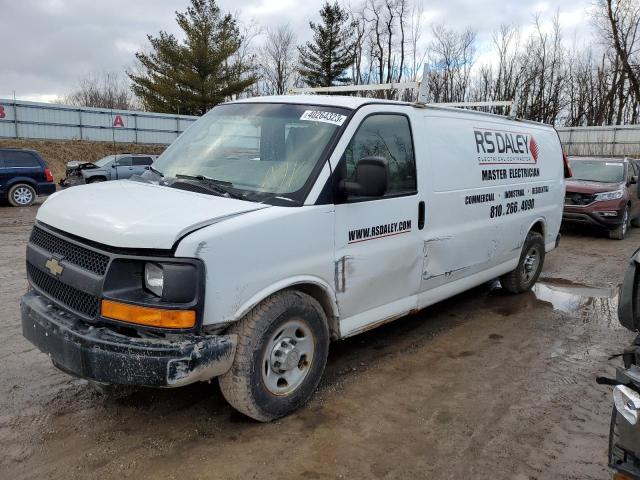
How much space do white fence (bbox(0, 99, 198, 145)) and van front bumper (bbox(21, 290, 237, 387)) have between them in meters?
25.4

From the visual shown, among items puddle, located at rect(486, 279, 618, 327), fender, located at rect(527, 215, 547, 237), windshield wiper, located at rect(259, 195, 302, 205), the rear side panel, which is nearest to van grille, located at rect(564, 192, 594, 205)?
puddle, located at rect(486, 279, 618, 327)

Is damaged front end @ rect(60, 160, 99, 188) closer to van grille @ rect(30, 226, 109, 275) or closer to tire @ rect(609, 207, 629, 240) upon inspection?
tire @ rect(609, 207, 629, 240)

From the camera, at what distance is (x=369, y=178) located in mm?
3469

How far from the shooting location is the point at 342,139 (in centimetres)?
368

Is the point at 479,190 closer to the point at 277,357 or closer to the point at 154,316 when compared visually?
the point at 277,357

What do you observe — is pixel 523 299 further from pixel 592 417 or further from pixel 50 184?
pixel 50 184

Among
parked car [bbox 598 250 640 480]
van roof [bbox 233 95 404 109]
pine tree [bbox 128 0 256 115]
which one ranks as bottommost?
parked car [bbox 598 250 640 480]

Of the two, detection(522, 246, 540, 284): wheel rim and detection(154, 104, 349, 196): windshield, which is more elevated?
detection(154, 104, 349, 196): windshield

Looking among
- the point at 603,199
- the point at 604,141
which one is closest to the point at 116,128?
the point at 603,199

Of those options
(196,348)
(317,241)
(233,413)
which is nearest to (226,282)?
(196,348)

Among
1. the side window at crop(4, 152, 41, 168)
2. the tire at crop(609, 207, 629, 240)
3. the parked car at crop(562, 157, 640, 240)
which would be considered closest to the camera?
the parked car at crop(562, 157, 640, 240)

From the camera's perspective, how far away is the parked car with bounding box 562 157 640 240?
11102mm

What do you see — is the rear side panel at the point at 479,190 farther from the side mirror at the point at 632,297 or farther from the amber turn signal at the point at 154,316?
the amber turn signal at the point at 154,316

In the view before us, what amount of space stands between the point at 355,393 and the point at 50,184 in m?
15.6
